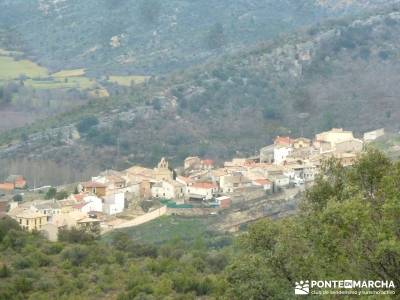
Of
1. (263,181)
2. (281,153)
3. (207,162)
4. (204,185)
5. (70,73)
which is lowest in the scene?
(204,185)

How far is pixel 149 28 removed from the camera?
102000mm

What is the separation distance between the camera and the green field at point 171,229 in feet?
143

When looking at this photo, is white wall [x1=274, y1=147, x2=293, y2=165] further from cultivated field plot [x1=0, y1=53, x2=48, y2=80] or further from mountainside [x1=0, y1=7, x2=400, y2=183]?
cultivated field plot [x1=0, y1=53, x2=48, y2=80]

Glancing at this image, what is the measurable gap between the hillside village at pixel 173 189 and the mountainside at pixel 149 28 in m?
36.9

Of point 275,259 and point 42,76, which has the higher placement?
point 42,76

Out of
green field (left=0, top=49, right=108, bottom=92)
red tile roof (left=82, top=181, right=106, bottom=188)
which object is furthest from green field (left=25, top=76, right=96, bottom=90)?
red tile roof (left=82, top=181, right=106, bottom=188)

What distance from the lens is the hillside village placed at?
45188mm

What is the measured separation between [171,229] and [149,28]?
5904cm

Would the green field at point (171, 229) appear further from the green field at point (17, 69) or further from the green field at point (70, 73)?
the green field at point (70, 73)

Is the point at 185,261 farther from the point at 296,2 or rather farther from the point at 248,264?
the point at 296,2

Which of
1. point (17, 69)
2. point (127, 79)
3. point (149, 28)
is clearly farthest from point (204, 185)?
point (149, 28)

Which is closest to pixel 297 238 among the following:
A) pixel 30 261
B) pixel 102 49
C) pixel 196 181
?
pixel 30 261

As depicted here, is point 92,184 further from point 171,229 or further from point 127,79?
point 127,79

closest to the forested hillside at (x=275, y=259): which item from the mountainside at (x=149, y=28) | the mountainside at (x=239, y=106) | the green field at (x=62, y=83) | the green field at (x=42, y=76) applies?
the mountainside at (x=239, y=106)
